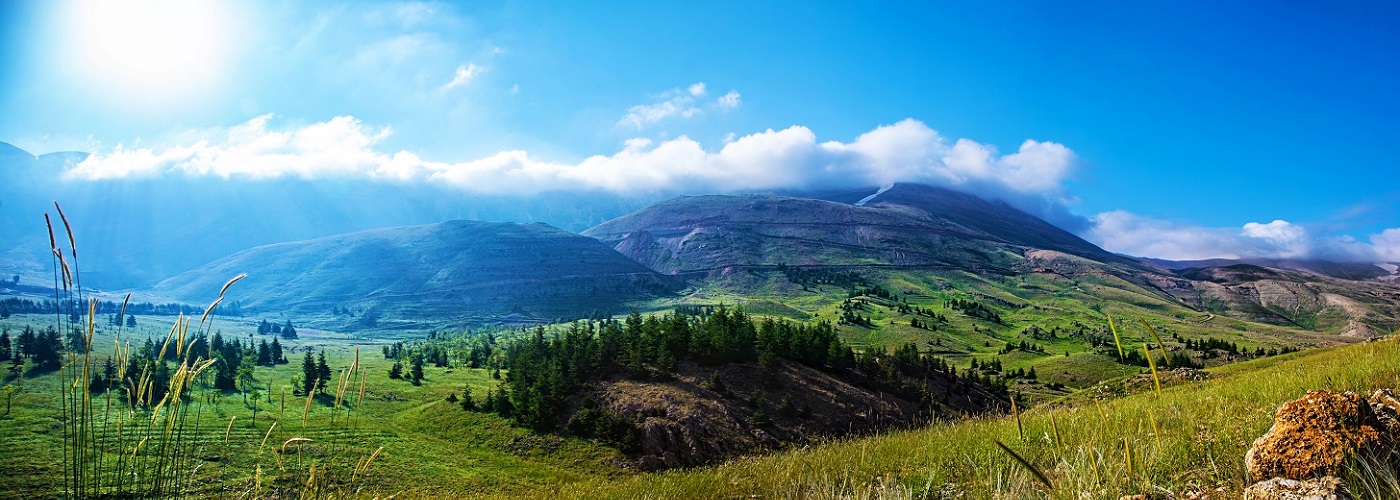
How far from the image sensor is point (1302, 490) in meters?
3.58

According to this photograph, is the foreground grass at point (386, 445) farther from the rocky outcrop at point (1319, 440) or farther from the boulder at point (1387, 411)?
the boulder at point (1387, 411)

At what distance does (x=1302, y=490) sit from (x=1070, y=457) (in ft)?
7.57

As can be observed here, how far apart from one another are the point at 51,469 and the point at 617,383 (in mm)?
34400

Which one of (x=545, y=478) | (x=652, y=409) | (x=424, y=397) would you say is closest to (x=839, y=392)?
(x=652, y=409)

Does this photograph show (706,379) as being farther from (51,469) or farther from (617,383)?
(51,469)

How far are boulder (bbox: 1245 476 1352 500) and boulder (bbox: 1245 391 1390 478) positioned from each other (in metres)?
0.33

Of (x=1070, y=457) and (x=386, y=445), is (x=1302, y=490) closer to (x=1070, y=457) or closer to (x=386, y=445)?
(x=1070, y=457)

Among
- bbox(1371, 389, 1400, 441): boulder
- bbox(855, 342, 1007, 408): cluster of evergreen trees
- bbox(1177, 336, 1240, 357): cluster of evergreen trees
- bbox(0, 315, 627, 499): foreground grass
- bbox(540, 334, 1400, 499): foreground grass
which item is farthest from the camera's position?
bbox(1177, 336, 1240, 357): cluster of evergreen trees

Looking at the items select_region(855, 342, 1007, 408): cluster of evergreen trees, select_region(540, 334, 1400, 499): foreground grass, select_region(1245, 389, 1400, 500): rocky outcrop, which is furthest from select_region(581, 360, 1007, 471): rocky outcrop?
select_region(1245, 389, 1400, 500): rocky outcrop

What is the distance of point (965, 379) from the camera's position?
236 ft

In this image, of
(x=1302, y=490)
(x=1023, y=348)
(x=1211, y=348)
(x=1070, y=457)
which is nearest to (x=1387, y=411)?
(x=1302, y=490)

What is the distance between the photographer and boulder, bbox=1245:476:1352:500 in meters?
3.53

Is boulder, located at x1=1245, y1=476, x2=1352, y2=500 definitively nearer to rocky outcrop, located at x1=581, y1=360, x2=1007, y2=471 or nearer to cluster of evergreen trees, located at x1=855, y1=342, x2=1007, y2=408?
rocky outcrop, located at x1=581, y1=360, x2=1007, y2=471

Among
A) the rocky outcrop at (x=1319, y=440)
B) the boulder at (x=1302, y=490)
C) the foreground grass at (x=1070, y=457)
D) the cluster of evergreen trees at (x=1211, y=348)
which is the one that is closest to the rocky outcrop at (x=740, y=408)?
the foreground grass at (x=1070, y=457)
